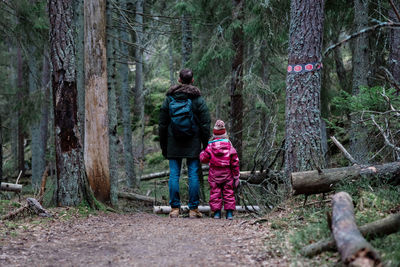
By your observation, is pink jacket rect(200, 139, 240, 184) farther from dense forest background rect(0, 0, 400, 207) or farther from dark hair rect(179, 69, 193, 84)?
dark hair rect(179, 69, 193, 84)

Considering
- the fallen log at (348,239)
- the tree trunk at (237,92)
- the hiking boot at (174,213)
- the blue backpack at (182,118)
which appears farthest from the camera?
the tree trunk at (237,92)

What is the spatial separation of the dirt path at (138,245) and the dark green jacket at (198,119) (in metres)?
1.44

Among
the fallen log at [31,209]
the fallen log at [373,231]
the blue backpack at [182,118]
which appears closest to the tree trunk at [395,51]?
the blue backpack at [182,118]

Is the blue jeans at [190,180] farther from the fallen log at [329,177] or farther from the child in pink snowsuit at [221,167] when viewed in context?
the fallen log at [329,177]

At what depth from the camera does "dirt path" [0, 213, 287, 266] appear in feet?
12.2

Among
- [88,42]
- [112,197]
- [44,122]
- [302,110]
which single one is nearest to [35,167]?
[44,122]

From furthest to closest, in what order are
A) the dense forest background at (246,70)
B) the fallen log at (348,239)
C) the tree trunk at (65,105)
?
1. the tree trunk at (65,105)
2. the dense forest background at (246,70)
3. the fallen log at (348,239)

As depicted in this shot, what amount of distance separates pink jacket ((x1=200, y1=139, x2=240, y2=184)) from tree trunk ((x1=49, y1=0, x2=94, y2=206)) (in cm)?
223

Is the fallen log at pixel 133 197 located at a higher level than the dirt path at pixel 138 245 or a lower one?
lower

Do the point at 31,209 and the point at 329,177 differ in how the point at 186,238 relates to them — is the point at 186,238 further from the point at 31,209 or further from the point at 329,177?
the point at 31,209

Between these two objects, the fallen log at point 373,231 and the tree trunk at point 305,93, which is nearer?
the fallen log at point 373,231

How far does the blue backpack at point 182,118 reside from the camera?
260 inches

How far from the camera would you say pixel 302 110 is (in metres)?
→ 5.86

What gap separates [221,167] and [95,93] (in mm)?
2670
